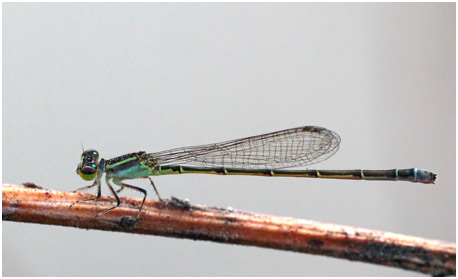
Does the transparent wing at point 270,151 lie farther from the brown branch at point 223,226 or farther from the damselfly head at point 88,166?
the brown branch at point 223,226

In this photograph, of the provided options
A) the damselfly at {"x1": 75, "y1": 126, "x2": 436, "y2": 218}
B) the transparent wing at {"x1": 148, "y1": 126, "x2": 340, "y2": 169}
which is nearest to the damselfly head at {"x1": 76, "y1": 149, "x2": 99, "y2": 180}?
the damselfly at {"x1": 75, "y1": 126, "x2": 436, "y2": 218}

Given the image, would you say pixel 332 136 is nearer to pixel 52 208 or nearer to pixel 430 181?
pixel 430 181

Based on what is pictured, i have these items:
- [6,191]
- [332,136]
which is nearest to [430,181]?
[332,136]

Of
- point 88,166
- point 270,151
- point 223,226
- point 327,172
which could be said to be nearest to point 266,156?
point 270,151

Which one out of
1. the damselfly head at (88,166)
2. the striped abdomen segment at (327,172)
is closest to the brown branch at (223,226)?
the damselfly head at (88,166)

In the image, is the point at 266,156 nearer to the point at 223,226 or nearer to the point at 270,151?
the point at 270,151
